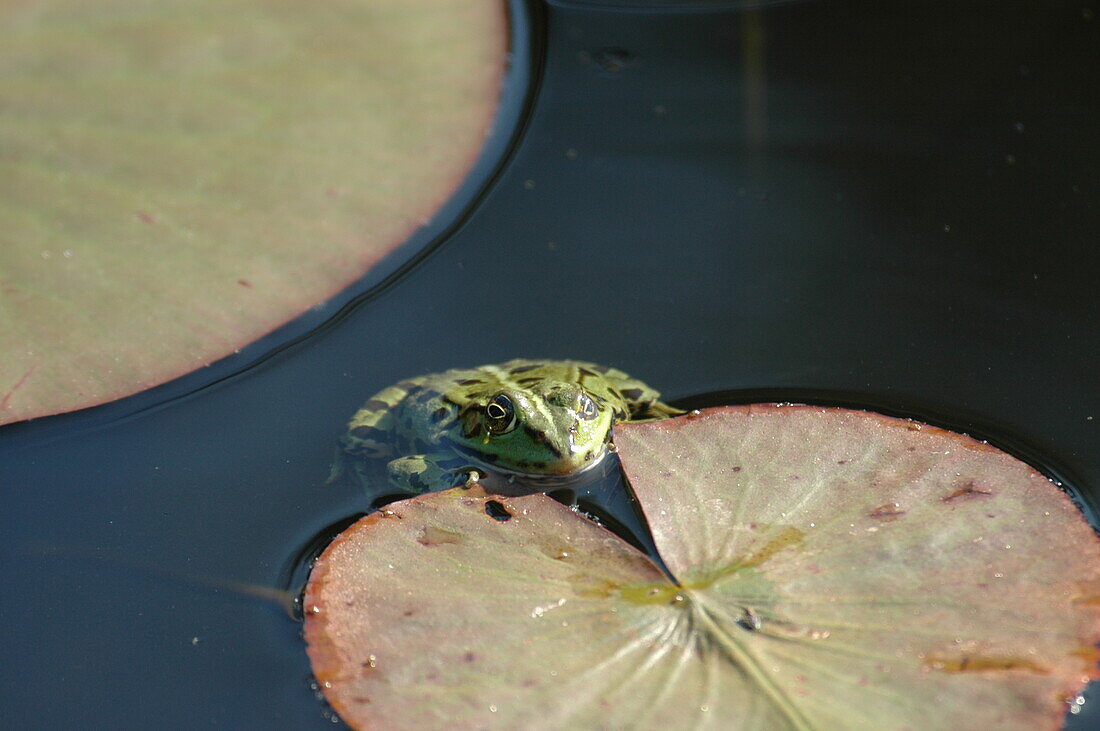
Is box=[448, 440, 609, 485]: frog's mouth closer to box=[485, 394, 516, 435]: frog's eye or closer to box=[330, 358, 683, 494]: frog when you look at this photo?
box=[330, 358, 683, 494]: frog

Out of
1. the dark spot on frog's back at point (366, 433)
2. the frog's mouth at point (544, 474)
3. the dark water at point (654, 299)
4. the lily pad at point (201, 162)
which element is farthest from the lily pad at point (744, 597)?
the lily pad at point (201, 162)

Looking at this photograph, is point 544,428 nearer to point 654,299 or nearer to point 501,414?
point 501,414

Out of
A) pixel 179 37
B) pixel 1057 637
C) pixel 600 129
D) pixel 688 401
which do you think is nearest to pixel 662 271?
pixel 688 401

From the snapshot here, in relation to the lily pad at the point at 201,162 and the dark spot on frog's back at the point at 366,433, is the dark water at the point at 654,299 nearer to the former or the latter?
the dark spot on frog's back at the point at 366,433

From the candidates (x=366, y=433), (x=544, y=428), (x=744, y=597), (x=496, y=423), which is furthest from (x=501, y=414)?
(x=744, y=597)

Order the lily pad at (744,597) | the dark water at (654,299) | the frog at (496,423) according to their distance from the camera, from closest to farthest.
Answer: the lily pad at (744,597) → the dark water at (654,299) → the frog at (496,423)

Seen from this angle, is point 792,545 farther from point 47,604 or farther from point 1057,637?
point 47,604
